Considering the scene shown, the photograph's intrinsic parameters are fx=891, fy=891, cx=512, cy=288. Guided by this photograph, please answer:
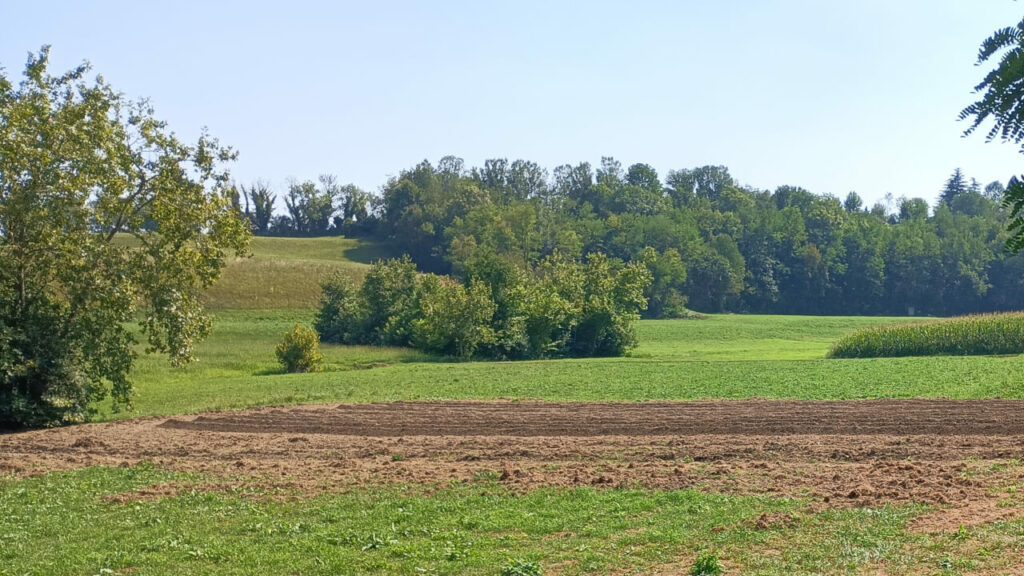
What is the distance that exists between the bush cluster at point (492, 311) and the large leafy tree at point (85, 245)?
105ft

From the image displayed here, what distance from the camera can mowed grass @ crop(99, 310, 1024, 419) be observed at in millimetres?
32406

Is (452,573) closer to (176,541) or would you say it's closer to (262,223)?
(176,541)

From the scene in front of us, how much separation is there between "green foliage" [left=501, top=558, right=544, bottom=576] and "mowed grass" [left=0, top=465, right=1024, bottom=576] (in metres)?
0.18

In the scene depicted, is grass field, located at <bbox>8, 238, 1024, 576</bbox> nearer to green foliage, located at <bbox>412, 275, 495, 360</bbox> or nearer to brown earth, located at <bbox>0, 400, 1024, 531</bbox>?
brown earth, located at <bbox>0, 400, 1024, 531</bbox>

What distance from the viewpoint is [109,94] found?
27.8 metres

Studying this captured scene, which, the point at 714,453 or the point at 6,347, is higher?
the point at 6,347

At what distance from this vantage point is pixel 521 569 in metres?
10.4

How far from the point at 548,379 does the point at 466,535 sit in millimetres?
28079

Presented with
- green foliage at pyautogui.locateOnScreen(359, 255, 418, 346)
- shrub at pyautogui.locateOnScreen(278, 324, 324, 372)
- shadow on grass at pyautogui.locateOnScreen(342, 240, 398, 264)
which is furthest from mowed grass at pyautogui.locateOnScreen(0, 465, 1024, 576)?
shadow on grass at pyautogui.locateOnScreen(342, 240, 398, 264)

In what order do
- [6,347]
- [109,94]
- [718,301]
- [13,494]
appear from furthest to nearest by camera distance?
[718,301] < [109,94] < [6,347] < [13,494]

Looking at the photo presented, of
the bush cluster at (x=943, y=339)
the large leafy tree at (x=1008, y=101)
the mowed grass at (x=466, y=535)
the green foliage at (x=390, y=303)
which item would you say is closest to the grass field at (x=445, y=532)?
the mowed grass at (x=466, y=535)

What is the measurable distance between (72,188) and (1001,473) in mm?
24584

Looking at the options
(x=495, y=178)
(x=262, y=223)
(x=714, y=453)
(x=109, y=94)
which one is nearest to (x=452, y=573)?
(x=714, y=453)

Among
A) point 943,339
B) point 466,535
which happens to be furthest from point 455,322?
point 466,535
